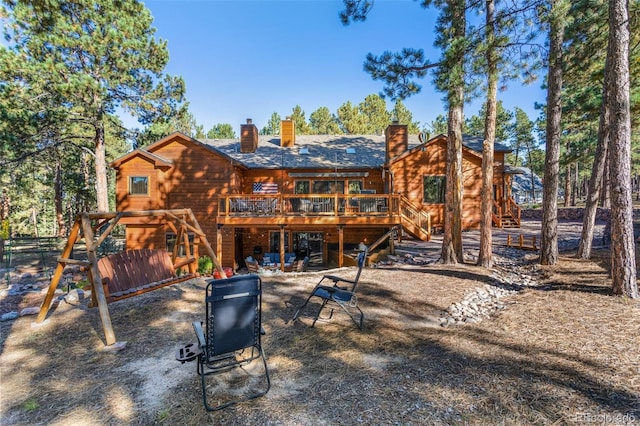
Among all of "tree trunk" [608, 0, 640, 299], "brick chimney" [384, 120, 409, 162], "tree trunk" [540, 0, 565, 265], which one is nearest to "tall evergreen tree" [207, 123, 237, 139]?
"brick chimney" [384, 120, 409, 162]

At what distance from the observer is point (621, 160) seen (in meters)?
5.35

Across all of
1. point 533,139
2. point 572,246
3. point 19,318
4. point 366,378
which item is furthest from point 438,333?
point 533,139

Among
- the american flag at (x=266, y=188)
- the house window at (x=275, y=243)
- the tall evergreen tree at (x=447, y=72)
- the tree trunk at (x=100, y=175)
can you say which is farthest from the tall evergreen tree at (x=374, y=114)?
the tall evergreen tree at (x=447, y=72)

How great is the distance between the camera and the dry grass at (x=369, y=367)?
268 centimetres

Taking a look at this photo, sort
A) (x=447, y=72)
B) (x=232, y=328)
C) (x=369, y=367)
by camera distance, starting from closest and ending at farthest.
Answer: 1. (x=232, y=328)
2. (x=369, y=367)
3. (x=447, y=72)

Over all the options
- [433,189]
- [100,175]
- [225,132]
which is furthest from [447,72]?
[225,132]

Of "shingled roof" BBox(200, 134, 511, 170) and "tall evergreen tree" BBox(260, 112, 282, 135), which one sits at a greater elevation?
"tall evergreen tree" BBox(260, 112, 282, 135)

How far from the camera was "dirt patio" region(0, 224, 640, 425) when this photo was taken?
2.68 m

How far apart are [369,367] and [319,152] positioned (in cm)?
1551

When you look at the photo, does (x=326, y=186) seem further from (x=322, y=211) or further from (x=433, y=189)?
(x=433, y=189)

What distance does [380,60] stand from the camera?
8.62 meters

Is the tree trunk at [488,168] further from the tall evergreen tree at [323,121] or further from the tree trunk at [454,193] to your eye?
the tall evergreen tree at [323,121]

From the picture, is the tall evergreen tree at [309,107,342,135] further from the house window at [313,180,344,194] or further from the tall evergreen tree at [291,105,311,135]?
the house window at [313,180,344,194]

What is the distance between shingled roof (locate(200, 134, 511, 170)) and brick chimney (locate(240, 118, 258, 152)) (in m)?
0.37
